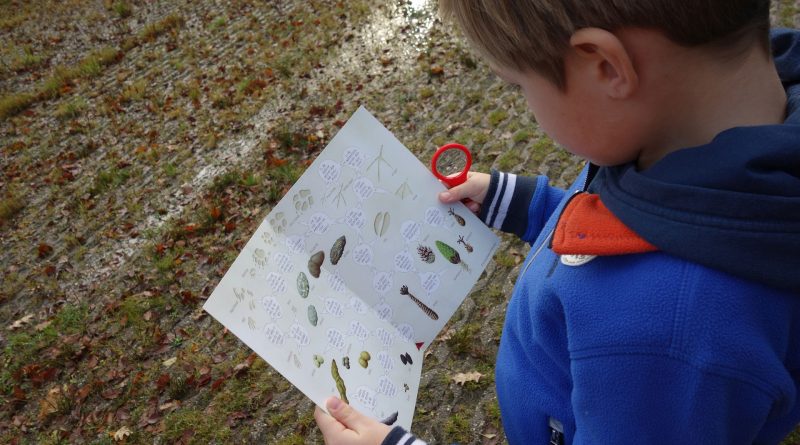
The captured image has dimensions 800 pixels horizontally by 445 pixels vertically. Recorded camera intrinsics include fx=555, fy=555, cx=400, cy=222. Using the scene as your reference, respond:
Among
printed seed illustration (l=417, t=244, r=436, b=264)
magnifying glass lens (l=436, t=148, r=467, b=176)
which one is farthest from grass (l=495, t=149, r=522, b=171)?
printed seed illustration (l=417, t=244, r=436, b=264)

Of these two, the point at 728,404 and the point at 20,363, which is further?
the point at 20,363

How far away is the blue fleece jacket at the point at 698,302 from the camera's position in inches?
33.3

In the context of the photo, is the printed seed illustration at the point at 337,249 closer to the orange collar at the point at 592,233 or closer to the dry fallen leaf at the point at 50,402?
the orange collar at the point at 592,233

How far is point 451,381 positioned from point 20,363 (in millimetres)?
3037

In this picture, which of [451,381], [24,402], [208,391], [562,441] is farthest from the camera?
[24,402]

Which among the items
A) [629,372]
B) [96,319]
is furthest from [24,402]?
[629,372]

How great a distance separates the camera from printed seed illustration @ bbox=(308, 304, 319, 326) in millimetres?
1531

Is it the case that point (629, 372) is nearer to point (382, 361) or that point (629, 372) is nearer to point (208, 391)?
point (382, 361)

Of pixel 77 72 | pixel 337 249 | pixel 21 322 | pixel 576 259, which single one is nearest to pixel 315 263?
pixel 337 249

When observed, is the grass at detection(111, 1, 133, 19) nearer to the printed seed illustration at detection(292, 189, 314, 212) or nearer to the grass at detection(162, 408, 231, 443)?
the grass at detection(162, 408, 231, 443)

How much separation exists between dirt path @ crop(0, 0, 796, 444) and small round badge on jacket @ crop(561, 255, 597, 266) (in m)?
1.95

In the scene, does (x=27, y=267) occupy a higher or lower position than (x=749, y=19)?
lower

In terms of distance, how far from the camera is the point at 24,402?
362 cm

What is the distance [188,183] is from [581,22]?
4.99 m
